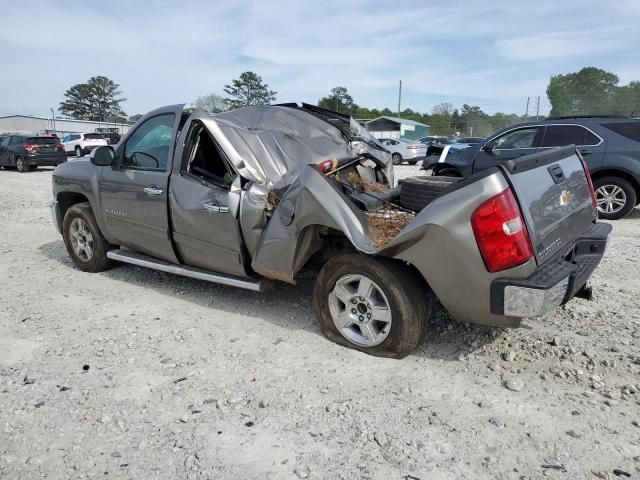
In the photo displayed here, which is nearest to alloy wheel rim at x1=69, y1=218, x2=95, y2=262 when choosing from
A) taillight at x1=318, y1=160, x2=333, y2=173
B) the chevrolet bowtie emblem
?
taillight at x1=318, y1=160, x2=333, y2=173

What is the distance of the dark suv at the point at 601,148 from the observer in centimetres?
786

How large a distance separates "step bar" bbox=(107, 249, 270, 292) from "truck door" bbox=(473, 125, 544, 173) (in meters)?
6.07

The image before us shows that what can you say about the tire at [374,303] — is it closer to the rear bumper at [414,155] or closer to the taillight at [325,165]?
the taillight at [325,165]

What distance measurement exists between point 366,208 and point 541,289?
1.49m

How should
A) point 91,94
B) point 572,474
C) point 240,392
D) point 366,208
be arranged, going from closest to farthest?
point 572,474 < point 240,392 < point 366,208 < point 91,94

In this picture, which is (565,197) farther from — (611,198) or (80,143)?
(80,143)

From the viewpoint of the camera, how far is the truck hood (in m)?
3.99

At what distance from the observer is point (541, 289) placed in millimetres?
2615

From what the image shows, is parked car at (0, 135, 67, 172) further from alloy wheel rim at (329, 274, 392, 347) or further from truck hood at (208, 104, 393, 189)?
alloy wheel rim at (329, 274, 392, 347)

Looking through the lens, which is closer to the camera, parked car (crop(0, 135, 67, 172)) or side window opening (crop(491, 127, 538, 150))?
side window opening (crop(491, 127, 538, 150))

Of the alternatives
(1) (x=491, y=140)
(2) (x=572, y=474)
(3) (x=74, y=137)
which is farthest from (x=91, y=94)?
(2) (x=572, y=474)

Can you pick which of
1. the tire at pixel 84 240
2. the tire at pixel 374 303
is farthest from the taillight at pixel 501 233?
the tire at pixel 84 240

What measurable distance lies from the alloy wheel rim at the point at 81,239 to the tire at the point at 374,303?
10.2ft

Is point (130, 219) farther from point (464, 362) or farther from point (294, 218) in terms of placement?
point (464, 362)
